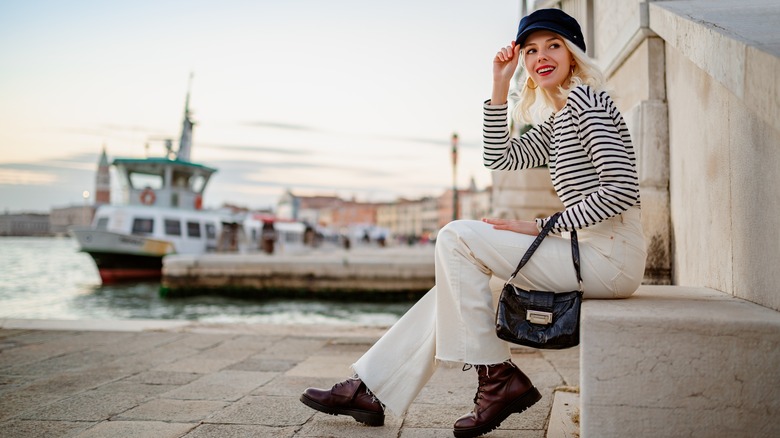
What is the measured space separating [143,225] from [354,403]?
22.1m

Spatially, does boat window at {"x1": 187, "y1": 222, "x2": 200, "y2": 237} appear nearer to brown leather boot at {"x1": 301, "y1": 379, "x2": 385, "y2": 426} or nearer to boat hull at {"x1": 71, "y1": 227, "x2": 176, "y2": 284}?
boat hull at {"x1": 71, "y1": 227, "x2": 176, "y2": 284}

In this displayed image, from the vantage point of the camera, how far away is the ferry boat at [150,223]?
21.1m

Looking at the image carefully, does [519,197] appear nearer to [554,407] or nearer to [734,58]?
[554,407]

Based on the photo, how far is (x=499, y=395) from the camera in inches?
77.1

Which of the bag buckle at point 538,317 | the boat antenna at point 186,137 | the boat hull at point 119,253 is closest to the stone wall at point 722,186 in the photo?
the bag buckle at point 538,317

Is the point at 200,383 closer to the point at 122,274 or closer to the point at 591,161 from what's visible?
the point at 591,161

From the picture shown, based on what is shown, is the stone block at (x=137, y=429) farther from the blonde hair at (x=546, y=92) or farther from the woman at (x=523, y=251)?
the blonde hair at (x=546, y=92)

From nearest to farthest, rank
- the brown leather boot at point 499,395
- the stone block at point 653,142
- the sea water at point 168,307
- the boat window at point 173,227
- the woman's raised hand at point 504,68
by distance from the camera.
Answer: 1. the brown leather boot at point 499,395
2. the woman's raised hand at point 504,68
3. the stone block at point 653,142
4. the sea water at point 168,307
5. the boat window at point 173,227

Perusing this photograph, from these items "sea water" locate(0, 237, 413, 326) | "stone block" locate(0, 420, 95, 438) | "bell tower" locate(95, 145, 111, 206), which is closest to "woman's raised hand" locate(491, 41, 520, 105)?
"stone block" locate(0, 420, 95, 438)

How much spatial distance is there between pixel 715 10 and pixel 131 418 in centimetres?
285

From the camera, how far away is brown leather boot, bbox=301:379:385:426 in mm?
2193

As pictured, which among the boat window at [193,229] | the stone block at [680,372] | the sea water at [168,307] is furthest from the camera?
the boat window at [193,229]

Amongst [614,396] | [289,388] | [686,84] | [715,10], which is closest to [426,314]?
[614,396]

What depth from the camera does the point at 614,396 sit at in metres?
1.61
